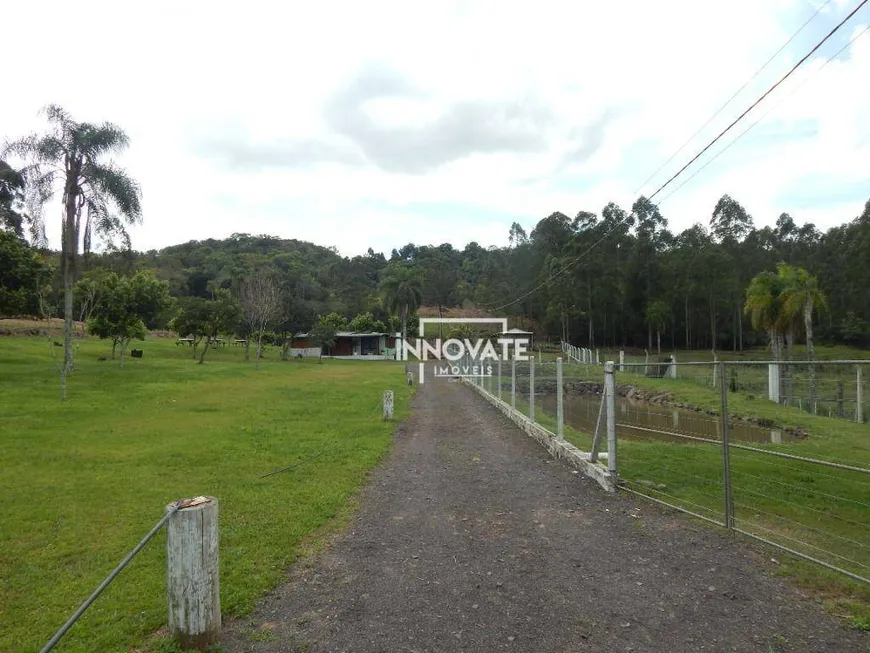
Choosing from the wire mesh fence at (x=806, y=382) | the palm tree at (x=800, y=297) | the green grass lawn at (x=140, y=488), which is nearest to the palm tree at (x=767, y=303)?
the palm tree at (x=800, y=297)

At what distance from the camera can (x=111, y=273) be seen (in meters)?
28.2

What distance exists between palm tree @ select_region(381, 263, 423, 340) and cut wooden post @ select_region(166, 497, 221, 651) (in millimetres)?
45181

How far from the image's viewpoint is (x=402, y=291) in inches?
1908

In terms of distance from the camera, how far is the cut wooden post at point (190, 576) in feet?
9.27

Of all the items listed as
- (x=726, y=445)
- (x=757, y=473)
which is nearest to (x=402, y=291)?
(x=757, y=473)

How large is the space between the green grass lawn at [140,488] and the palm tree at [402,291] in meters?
33.1

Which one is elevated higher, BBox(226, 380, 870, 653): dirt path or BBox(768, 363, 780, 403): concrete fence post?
BBox(768, 363, 780, 403): concrete fence post

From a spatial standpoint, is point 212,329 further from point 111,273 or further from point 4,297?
point 4,297

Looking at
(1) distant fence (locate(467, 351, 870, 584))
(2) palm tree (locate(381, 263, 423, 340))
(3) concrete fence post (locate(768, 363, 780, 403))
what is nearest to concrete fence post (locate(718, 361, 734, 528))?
(1) distant fence (locate(467, 351, 870, 584))

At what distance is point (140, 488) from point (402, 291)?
4252 cm

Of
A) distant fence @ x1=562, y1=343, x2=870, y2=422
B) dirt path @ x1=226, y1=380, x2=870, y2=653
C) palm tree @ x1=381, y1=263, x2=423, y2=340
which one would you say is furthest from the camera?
palm tree @ x1=381, y1=263, x2=423, y2=340

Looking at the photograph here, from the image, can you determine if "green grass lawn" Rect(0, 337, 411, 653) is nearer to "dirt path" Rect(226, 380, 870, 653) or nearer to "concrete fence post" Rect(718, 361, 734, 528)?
"dirt path" Rect(226, 380, 870, 653)

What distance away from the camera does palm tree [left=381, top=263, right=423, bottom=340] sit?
160 ft

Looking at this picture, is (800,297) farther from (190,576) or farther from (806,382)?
(190,576)
